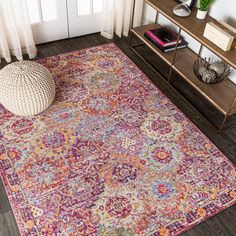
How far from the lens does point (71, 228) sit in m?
1.67

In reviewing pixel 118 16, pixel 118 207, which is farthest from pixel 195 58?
pixel 118 207

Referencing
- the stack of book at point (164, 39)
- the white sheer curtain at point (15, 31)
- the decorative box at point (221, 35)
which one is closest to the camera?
the decorative box at point (221, 35)

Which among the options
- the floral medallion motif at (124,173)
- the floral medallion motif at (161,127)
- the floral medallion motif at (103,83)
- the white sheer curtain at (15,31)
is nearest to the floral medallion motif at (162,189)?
the floral medallion motif at (124,173)

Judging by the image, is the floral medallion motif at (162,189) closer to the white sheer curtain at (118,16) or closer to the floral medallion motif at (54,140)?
the floral medallion motif at (54,140)

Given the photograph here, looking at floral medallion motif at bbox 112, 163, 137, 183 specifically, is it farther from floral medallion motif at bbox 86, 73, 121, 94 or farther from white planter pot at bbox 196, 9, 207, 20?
white planter pot at bbox 196, 9, 207, 20

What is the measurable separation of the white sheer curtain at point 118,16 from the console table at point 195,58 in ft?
1.40

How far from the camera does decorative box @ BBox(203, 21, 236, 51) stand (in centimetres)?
204

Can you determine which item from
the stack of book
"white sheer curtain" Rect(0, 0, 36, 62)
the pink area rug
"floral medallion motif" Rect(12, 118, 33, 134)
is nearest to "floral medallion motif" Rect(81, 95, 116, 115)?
the pink area rug

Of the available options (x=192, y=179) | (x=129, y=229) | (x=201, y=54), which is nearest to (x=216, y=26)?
(x=201, y=54)

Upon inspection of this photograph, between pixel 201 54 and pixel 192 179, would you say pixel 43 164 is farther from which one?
pixel 201 54

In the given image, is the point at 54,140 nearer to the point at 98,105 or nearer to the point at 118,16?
the point at 98,105

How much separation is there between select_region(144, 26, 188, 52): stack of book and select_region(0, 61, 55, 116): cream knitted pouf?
1046 mm

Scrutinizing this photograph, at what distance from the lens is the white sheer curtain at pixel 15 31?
2.49 metres

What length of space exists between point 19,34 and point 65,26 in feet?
1.51
